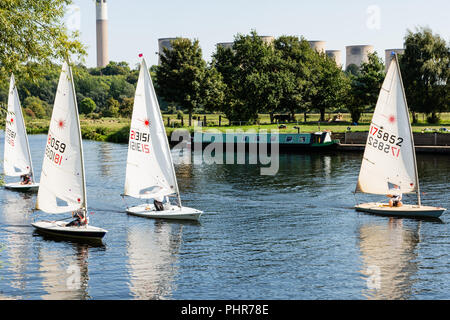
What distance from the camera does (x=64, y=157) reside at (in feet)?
135

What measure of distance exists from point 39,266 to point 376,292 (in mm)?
19023

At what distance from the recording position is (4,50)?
2953 centimetres

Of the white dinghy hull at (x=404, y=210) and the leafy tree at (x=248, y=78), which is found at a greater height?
the leafy tree at (x=248, y=78)

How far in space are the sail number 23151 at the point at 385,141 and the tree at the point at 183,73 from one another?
78.3 m

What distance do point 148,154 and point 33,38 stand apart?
64.1ft

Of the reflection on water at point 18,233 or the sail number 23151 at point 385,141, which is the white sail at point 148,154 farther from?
the sail number 23151 at point 385,141

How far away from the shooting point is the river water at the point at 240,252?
31.3 m

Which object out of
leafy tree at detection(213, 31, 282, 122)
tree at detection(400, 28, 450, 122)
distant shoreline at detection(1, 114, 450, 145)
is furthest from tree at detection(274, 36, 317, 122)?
tree at detection(400, 28, 450, 122)

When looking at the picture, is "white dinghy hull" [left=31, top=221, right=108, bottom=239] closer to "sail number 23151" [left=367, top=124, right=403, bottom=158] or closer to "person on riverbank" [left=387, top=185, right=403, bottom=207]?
"person on riverbank" [left=387, top=185, right=403, bottom=207]

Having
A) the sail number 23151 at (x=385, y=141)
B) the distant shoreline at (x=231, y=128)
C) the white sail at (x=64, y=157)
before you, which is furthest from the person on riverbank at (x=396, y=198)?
the distant shoreline at (x=231, y=128)

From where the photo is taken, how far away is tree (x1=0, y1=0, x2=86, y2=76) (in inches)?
1155

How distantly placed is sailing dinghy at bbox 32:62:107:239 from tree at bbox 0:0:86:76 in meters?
8.53

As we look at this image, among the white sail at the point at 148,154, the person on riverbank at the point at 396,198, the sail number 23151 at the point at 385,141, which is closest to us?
the white sail at the point at 148,154

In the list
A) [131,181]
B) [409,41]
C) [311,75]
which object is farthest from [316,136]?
[131,181]
